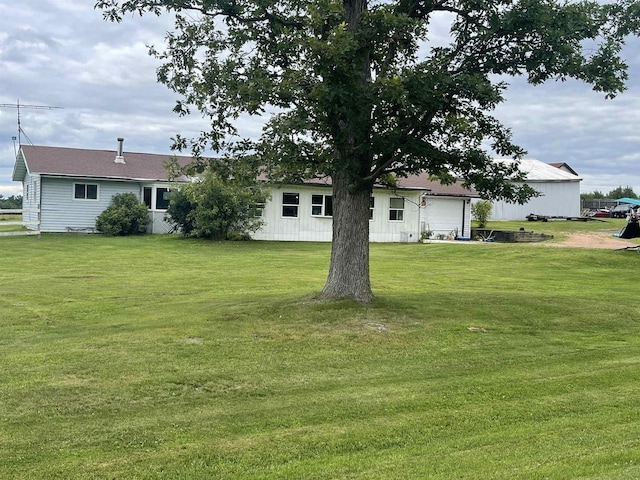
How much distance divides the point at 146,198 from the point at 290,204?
7.30 metres

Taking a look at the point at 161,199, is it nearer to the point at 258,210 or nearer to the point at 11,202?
the point at 258,210

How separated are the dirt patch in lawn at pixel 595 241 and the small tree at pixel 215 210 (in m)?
13.3

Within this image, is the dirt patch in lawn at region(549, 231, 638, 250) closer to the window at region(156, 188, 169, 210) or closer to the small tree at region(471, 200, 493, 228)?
the small tree at region(471, 200, 493, 228)

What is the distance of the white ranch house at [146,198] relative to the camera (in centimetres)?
2931

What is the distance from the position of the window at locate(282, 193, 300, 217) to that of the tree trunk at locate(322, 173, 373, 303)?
19806 millimetres

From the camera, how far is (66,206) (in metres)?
29.5

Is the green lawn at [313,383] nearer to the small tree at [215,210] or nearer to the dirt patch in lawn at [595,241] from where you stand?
the small tree at [215,210]

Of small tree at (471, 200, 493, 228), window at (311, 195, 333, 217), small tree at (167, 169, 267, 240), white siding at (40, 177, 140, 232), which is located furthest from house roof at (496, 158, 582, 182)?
white siding at (40, 177, 140, 232)

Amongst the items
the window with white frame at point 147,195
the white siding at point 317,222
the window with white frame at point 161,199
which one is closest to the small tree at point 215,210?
the white siding at point 317,222

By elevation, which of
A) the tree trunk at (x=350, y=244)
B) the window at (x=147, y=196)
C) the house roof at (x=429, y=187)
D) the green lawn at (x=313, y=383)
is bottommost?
the green lawn at (x=313, y=383)

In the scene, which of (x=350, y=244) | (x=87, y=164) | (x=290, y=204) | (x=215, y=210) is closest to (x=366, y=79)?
(x=350, y=244)

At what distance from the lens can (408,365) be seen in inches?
296

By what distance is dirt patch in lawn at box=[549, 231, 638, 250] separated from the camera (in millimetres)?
26445

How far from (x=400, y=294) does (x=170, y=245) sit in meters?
14.6
